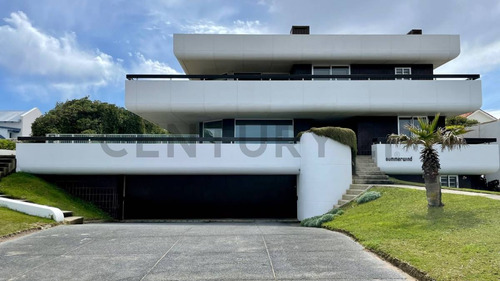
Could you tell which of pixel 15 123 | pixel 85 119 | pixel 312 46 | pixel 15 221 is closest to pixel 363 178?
pixel 312 46

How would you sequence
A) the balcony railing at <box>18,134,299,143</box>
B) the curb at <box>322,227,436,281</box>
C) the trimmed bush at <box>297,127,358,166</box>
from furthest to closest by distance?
1. the balcony railing at <box>18,134,299,143</box>
2. the trimmed bush at <box>297,127,358,166</box>
3. the curb at <box>322,227,436,281</box>

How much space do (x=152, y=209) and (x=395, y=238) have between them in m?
13.6

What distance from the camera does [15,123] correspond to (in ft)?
198

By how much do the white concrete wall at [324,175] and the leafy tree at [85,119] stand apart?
3136cm

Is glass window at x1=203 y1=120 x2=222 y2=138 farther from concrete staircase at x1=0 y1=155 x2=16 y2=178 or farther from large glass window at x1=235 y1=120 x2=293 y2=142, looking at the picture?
concrete staircase at x1=0 y1=155 x2=16 y2=178

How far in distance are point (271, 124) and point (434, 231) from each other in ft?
43.7

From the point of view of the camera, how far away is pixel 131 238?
945 centimetres

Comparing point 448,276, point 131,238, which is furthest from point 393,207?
point 131,238

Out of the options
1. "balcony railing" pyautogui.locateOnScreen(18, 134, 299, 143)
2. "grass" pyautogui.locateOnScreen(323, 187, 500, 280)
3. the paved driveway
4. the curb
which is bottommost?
the paved driveway

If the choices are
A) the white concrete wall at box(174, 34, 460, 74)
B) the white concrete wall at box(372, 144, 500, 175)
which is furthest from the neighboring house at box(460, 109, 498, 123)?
the white concrete wall at box(372, 144, 500, 175)

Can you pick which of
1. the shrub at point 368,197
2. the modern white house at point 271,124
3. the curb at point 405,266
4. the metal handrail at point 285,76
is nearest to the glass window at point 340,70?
the modern white house at point 271,124

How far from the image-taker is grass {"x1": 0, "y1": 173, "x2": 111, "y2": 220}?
14.7 m

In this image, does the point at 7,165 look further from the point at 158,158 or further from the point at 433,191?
the point at 433,191

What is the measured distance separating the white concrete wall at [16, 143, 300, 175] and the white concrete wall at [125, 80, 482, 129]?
124 inches
